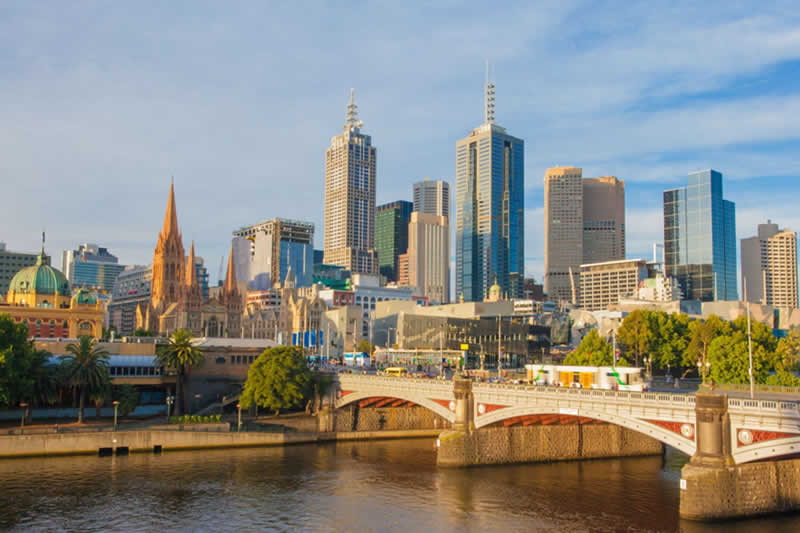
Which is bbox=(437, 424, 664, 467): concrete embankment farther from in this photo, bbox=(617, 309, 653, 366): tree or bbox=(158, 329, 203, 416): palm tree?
bbox=(158, 329, 203, 416): palm tree

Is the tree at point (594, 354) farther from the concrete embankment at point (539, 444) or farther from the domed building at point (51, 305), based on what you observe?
the domed building at point (51, 305)

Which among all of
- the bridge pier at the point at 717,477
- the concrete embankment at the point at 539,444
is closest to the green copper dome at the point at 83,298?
the concrete embankment at the point at 539,444

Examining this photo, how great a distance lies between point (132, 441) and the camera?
8731 centimetres

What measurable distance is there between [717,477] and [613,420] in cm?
1080

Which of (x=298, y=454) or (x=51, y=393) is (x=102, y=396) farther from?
(x=298, y=454)

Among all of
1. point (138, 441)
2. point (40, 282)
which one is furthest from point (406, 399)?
point (40, 282)

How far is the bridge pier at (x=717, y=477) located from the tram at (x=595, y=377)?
61.6ft

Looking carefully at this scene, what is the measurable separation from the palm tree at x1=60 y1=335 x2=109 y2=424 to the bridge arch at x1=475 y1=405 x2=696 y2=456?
170 ft

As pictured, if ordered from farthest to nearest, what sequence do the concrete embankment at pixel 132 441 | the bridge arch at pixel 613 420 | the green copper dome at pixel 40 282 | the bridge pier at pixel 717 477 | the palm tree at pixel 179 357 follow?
the green copper dome at pixel 40 282
the palm tree at pixel 179 357
the concrete embankment at pixel 132 441
the bridge arch at pixel 613 420
the bridge pier at pixel 717 477

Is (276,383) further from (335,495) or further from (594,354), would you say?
(594,354)

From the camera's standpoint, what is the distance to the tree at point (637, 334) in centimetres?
12388

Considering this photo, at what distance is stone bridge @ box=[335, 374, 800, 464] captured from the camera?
53188 mm

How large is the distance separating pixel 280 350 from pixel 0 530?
54.3m

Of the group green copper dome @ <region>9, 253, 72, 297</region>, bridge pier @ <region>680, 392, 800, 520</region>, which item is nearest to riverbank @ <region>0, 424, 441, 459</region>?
bridge pier @ <region>680, 392, 800, 520</region>
